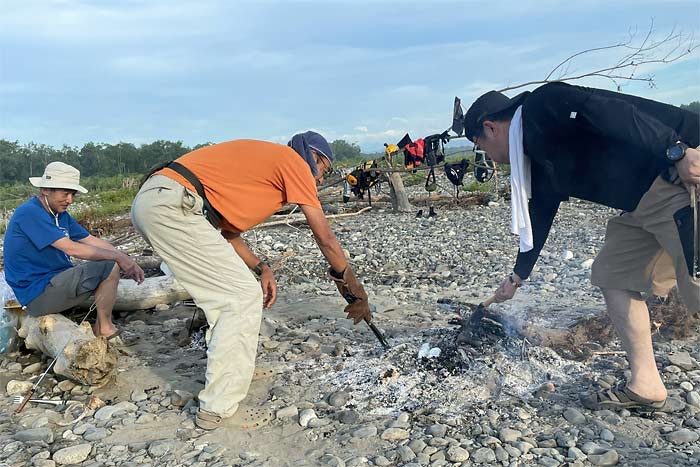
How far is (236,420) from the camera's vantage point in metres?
Answer: 3.35

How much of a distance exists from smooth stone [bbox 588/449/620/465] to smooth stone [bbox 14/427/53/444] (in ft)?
9.49

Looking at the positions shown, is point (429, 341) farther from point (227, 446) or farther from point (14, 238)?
point (14, 238)

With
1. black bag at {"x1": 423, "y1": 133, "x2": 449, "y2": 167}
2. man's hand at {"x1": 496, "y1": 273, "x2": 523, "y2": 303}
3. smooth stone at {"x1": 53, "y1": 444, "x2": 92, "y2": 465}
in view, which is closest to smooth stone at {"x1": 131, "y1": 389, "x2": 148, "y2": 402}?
smooth stone at {"x1": 53, "y1": 444, "x2": 92, "y2": 465}

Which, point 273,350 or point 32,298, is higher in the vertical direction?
point 32,298

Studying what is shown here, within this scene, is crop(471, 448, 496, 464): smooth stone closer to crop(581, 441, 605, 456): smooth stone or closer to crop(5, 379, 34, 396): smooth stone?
crop(581, 441, 605, 456): smooth stone

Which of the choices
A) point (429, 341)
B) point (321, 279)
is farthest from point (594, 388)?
point (321, 279)

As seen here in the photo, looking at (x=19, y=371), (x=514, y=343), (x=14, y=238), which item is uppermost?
(x=14, y=238)

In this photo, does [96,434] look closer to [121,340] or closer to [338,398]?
[338,398]

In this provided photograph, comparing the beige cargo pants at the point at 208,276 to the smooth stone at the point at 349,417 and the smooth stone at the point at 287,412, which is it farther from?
the smooth stone at the point at 349,417

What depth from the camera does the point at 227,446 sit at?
3096 mm

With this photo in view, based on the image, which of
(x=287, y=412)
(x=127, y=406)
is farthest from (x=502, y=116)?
(x=127, y=406)

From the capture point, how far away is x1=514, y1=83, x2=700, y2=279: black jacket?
8.61 feet

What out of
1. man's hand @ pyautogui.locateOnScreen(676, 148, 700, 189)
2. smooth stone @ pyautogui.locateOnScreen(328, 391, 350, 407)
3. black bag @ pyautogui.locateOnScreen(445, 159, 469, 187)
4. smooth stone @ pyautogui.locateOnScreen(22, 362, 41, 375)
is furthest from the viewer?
black bag @ pyautogui.locateOnScreen(445, 159, 469, 187)

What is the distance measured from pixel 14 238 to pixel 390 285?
12.3ft
